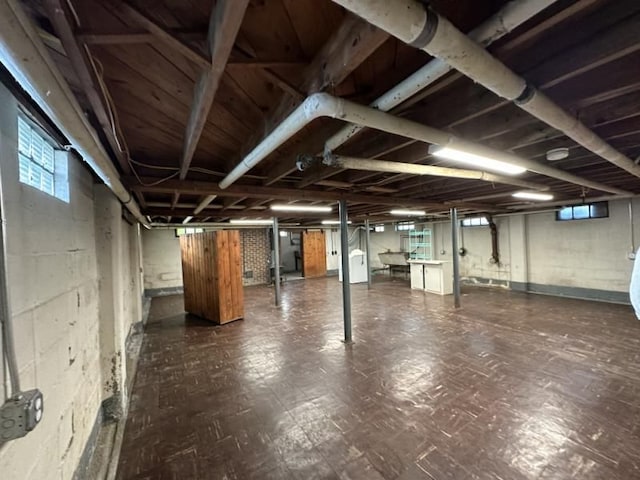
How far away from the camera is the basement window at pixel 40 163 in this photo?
1169 mm

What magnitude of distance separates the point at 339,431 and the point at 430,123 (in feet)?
7.92

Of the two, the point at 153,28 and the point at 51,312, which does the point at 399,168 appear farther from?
the point at 51,312

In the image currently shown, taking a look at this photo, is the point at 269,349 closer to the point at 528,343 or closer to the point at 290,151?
the point at 290,151

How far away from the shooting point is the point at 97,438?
7.11 ft

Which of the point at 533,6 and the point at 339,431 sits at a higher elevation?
the point at 533,6

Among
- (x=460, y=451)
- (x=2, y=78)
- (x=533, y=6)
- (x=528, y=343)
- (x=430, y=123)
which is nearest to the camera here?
(x=533, y=6)

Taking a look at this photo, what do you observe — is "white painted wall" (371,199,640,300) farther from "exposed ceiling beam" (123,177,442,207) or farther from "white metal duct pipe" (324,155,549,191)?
"exposed ceiling beam" (123,177,442,207)

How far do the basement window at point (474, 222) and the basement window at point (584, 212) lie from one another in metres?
1.80

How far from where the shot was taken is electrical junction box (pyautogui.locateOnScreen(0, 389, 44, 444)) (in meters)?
0.83

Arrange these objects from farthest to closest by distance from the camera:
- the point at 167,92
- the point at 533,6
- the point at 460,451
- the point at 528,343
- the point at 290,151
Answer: the point at 528,343, the point at 290,151, the point at 460,451, the point at 167,92, the point at 533,6

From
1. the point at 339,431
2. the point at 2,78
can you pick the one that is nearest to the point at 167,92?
the point at 2,78

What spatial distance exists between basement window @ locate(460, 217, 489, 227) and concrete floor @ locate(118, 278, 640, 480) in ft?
13.2

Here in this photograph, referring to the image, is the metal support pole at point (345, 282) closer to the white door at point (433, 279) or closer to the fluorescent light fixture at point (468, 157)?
the fluorescent light fixture at point (468, 157)

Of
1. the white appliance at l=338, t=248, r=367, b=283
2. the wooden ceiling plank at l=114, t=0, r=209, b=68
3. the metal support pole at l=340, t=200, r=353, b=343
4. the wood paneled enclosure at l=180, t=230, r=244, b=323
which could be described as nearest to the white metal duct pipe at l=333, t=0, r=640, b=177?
the wooden ceiling plank at l=114, t=0, r=209, b=68
